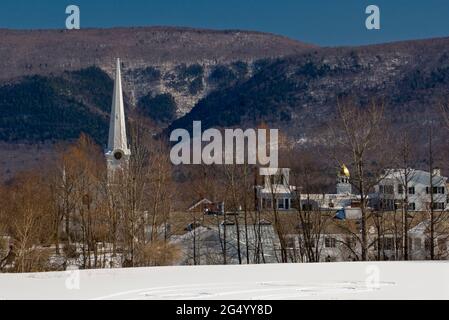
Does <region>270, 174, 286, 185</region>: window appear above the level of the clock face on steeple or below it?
below

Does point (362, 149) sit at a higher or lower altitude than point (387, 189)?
higher

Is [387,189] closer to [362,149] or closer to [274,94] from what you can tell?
[362,149]

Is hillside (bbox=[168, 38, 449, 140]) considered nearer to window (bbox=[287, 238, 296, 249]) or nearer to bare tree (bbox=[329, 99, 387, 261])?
window (bbox=[287, 238, 296, 249])

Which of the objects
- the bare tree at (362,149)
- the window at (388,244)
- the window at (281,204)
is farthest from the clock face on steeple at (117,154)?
the window at (388,244)

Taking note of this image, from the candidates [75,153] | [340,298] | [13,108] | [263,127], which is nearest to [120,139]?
[75,153]

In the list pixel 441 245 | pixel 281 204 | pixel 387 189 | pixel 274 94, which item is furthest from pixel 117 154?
pixel 274 94

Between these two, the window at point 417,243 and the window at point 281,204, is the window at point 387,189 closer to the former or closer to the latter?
the window at point 417,243

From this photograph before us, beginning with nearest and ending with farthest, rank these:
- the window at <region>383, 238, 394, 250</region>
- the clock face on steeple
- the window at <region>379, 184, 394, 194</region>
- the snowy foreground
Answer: the snowy foreground → the window at <region>383, 238, 394, 250</region> → the window at <region>379, 184, 394, 194</region> → the clock face on steeple

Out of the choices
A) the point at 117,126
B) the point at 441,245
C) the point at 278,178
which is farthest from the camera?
the point at 117,126

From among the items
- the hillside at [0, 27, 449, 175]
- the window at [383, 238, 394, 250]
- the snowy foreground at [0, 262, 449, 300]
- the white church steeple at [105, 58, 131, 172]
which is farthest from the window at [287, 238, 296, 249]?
the hillside at [0, 27, 449, 175]
